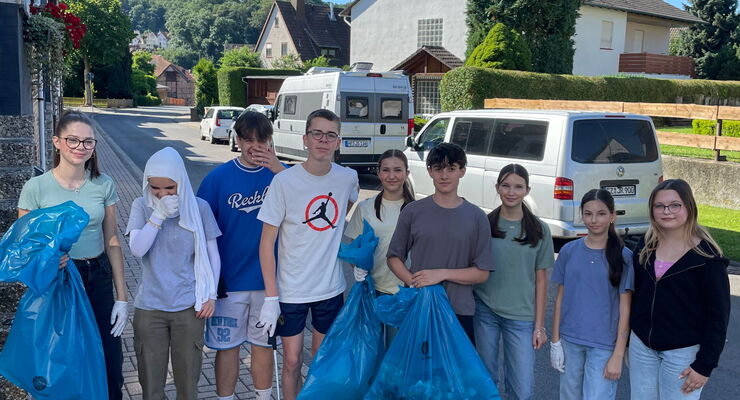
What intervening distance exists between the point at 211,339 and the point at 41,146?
5.35 m

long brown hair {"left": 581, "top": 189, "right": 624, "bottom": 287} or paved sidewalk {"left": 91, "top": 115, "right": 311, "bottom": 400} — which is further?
paved sidewalk {"left": 91, "top": 115, "right": 311, "bottom": 400}

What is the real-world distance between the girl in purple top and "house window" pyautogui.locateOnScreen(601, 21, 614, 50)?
33141mm

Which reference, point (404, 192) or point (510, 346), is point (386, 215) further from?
point (510, 346)

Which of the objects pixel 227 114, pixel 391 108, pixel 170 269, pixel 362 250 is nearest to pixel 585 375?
pixel 362 250

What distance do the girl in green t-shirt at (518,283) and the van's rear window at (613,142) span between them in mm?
4645

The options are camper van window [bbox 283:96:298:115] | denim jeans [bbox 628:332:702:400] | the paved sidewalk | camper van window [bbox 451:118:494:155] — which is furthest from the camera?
camper van window [bbox 283:96:298:115]

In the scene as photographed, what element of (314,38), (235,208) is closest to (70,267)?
(235,208)

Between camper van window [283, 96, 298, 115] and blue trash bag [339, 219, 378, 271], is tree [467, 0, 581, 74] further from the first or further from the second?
blue trash bag [339, 219, 378, 271]

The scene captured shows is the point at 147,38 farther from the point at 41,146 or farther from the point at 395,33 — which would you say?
the point at 41,146

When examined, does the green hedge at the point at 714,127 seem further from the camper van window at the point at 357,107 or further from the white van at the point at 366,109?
the camper van window at the point at 357,107

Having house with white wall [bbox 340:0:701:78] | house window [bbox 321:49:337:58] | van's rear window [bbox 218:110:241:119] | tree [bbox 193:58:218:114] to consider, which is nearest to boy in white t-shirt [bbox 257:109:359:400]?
van's rear window [bbox 218:110:241:119]

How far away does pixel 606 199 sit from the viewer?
358 cm

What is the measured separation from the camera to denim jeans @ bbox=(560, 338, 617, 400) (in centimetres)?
350

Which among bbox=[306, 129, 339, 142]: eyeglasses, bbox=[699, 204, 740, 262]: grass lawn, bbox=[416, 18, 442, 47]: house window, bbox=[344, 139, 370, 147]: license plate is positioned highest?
bbox=[416, 18, 442, 47]: house window
